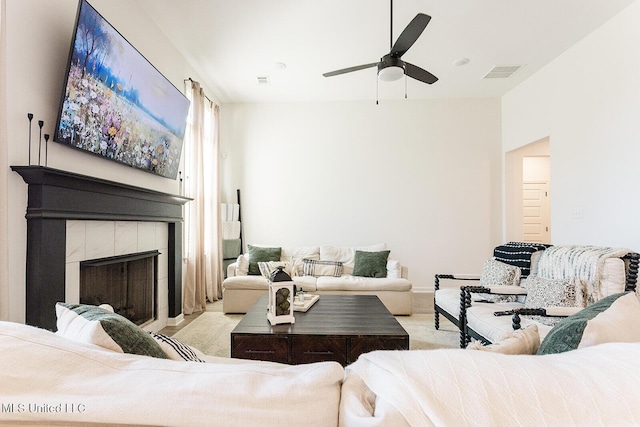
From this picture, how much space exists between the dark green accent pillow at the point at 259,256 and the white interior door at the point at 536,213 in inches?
191

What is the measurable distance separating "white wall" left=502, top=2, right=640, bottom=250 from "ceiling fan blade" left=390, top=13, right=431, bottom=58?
2254mm

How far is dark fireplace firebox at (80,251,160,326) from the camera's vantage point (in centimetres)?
237

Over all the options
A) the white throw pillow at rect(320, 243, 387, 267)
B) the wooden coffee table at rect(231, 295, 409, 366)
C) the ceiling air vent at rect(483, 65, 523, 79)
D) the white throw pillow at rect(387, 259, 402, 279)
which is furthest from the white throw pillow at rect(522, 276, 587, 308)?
the ceiling air vent at rect(483, 65, 523, 79)

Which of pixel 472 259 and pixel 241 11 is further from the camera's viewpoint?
pixel 472 259

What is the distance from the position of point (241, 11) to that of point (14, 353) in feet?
10.6

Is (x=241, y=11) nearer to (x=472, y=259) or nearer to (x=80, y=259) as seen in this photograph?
(x=80, y=259)

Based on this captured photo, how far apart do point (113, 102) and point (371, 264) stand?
3340mm

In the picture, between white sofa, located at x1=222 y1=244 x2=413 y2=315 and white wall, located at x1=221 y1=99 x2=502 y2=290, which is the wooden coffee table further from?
white wall, located at x1=221 y1=99 x2=502 y2=290

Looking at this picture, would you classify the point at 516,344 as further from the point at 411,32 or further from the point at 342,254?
the point at 342,254

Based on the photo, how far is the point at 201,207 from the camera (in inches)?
168

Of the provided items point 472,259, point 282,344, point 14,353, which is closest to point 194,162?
point 282,344

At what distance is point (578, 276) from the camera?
237cm

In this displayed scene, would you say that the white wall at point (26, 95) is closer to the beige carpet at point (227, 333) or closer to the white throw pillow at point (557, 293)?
the beige carpet at point (227, 333)

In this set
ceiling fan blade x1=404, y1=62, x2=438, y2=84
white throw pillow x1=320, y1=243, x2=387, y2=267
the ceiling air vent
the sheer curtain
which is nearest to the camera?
ceiling fan blade x1=404, y1=62, x2=438, y2=84
